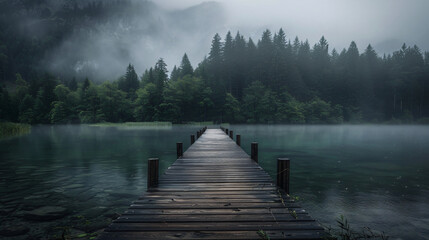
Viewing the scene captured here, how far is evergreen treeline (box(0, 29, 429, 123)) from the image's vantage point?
8244 cm

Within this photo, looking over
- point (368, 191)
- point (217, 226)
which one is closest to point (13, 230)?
point (217, 226)

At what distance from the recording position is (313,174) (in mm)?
13711

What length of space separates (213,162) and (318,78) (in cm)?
10165

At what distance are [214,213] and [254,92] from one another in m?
85.5

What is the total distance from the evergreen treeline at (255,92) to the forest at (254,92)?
334 mm

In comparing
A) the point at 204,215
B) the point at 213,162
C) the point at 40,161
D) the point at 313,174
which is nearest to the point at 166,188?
the point at 204,215

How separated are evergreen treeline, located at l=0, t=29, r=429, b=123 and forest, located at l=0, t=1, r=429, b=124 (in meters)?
0.33

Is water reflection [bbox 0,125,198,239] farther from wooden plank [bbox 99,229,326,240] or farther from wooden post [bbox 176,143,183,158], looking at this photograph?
wooden plank [bbox 99,229,326,240]

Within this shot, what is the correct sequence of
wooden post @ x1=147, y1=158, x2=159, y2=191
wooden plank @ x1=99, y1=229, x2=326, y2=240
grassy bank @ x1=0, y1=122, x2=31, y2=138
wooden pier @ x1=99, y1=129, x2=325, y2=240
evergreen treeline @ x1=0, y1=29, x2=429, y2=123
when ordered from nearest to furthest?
wooden plank @ x1=99, y1=229, x2=326, y2=240
wooden pier @ x1=99, y1=129, x2=325, y2=240
wooden post @ x1=147, y1=158, x2=159, y2=191
grassy bank @ x1=0, y1=122, x2=31, y2=138
evergreen treeline @ x1=0, y1=29, x2=429, y2=123

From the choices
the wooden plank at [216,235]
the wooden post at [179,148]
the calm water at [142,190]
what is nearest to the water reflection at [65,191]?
the calm water at [142,190]

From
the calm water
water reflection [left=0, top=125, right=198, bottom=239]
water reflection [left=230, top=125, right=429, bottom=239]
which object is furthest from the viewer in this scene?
water reflection [left=230, top=125, right=429, bottom=239]

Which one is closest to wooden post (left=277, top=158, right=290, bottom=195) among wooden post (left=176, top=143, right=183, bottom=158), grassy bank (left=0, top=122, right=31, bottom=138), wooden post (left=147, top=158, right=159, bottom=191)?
wooden post (left=147, top=158, right=159, bottom=191)

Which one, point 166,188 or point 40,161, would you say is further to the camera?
point 40,161

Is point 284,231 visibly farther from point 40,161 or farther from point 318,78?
point 318,78
